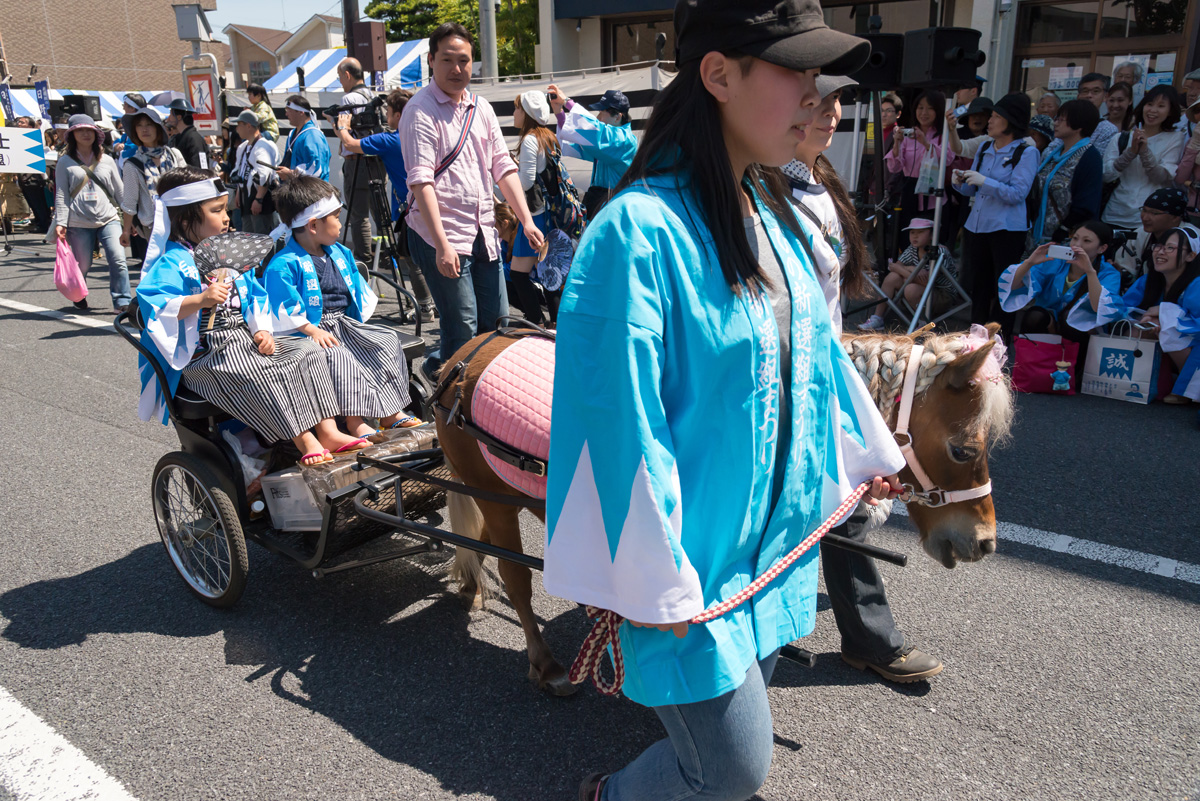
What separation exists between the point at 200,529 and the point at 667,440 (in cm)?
279

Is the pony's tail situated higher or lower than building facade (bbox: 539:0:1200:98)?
lower

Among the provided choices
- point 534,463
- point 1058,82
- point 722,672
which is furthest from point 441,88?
point 1058,82

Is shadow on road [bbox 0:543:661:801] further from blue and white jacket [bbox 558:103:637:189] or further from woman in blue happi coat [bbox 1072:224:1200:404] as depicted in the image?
woman in blue happi coat [bbox 1072:224:1200:404]

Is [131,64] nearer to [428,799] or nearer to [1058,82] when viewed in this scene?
[1058,82]

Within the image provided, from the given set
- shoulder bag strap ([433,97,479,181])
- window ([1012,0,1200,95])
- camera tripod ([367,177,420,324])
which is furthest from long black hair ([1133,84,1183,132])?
camera tripod ([367,177,420,324])

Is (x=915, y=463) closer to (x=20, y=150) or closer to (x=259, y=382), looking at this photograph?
(x=259, y=382)

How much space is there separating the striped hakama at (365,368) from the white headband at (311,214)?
1.38 ft

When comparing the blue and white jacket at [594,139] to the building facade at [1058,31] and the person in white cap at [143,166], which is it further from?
the building facade at [1058,31]

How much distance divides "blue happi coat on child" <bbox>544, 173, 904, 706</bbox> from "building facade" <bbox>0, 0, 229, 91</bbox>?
166ft

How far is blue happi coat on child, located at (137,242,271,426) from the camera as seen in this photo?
337cm

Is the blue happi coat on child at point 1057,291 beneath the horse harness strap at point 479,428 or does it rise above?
beneath

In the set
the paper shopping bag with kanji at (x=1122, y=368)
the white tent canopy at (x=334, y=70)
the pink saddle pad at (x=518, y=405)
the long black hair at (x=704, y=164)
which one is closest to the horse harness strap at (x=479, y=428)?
the pink saddle pad at (x=518, y=405)

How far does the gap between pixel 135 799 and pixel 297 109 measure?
8.34m

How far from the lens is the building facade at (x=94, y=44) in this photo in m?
46.3
